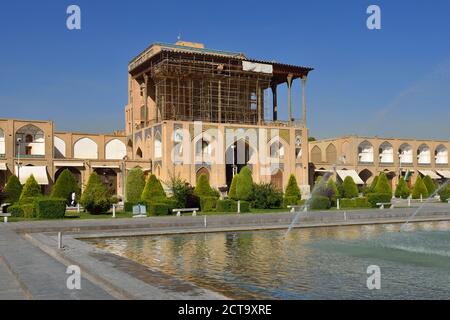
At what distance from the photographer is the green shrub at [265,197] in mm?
26031

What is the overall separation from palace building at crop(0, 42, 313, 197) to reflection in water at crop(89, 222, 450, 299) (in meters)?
21.0

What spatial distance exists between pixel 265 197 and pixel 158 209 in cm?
639

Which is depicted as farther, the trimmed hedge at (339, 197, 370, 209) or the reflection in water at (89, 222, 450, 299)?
the trimmed hedge at (339, 197, 370, 209)

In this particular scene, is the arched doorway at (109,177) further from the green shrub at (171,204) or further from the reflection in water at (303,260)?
the reflection in water at (303,260)

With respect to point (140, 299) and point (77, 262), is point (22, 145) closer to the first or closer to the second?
point (77, 262)

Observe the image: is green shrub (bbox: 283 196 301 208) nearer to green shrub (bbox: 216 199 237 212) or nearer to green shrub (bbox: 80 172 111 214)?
green shrub (bbox: 216 199 237 212)

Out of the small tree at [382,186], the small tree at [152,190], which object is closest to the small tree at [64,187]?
the small tree at [152,190]

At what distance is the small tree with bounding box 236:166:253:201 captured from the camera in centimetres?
2664

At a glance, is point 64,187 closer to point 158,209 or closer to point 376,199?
point 158,209

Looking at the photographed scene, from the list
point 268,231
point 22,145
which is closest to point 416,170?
point 22,145

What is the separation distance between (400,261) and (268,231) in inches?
250

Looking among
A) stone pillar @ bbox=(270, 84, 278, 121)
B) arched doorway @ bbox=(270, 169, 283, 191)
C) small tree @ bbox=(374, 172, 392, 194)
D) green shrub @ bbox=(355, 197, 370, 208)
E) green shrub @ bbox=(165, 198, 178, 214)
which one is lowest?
green shrub @ bbox=(355, 197, 370, 208)

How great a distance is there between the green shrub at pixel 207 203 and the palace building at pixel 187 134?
31.4 ft

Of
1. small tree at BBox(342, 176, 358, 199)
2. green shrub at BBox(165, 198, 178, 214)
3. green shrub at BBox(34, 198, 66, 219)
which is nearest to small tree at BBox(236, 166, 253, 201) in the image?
green shrub at BBox(165, 198, 178, 214)
